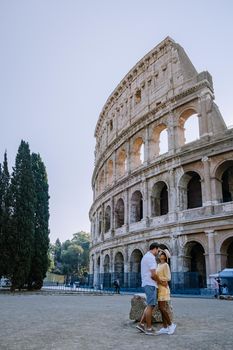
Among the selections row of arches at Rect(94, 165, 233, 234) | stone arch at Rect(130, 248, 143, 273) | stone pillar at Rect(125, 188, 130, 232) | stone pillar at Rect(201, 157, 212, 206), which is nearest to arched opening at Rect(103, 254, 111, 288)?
stone arch at Rect(130, 248, 143, 273)

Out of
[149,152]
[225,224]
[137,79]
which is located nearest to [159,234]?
[225,224]

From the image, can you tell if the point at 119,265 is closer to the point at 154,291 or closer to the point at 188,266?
the point at 188,266

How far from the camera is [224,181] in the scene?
21281 millimetres

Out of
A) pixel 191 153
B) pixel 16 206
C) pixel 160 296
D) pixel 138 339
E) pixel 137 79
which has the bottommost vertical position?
pixel 138 339

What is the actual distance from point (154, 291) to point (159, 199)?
18.1 meters

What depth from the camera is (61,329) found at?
18.0 ft

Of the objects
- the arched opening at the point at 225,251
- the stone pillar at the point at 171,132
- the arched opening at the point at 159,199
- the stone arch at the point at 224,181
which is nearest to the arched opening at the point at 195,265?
the arched opening at the point at 225,251

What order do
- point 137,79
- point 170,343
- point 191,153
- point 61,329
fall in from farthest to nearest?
point 137,79, point 191,153, point 61,329, point 170,343

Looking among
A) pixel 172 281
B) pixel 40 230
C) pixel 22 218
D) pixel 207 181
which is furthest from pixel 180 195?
pixel 22 218

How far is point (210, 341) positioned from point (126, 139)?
76.7ft

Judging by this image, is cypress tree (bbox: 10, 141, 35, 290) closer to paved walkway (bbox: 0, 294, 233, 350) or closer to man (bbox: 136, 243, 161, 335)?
paved walkway (bbox: 0, 294, 233, 350)

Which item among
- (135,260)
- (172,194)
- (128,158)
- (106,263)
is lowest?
(106,263)

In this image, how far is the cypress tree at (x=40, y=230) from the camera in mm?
22047

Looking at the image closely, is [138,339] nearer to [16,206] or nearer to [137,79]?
[16,206]
